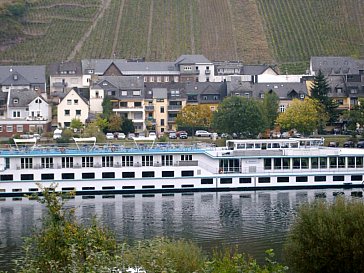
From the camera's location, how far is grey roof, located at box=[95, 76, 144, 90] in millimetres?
71688

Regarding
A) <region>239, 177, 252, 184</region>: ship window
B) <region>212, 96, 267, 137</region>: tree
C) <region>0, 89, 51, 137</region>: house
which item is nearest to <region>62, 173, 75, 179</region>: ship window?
<region>239, 177, 252, 184</region>: ship window

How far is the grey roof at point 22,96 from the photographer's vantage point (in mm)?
69062

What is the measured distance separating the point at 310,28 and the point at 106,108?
106 ft

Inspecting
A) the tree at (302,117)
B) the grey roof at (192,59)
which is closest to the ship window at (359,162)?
the tree at (302,117)

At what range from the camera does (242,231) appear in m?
35.8

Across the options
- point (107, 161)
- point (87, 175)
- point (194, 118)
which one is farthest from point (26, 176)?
point (194, 118)

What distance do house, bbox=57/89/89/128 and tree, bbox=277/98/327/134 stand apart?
43.9ft

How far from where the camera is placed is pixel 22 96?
69.7 meters

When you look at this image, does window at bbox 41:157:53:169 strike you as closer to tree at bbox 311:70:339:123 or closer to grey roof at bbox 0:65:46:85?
tree at bbox 311:70:339:123

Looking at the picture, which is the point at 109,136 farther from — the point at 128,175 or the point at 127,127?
the point at 128,175

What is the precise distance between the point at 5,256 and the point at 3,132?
34216 millimetres

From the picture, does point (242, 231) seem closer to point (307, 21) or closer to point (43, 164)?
point (43, 164)

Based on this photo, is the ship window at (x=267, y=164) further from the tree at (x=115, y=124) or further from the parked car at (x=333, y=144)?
the tree at (x=115, y=124)

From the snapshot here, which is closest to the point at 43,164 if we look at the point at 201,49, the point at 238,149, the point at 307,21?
the point at 238,149
